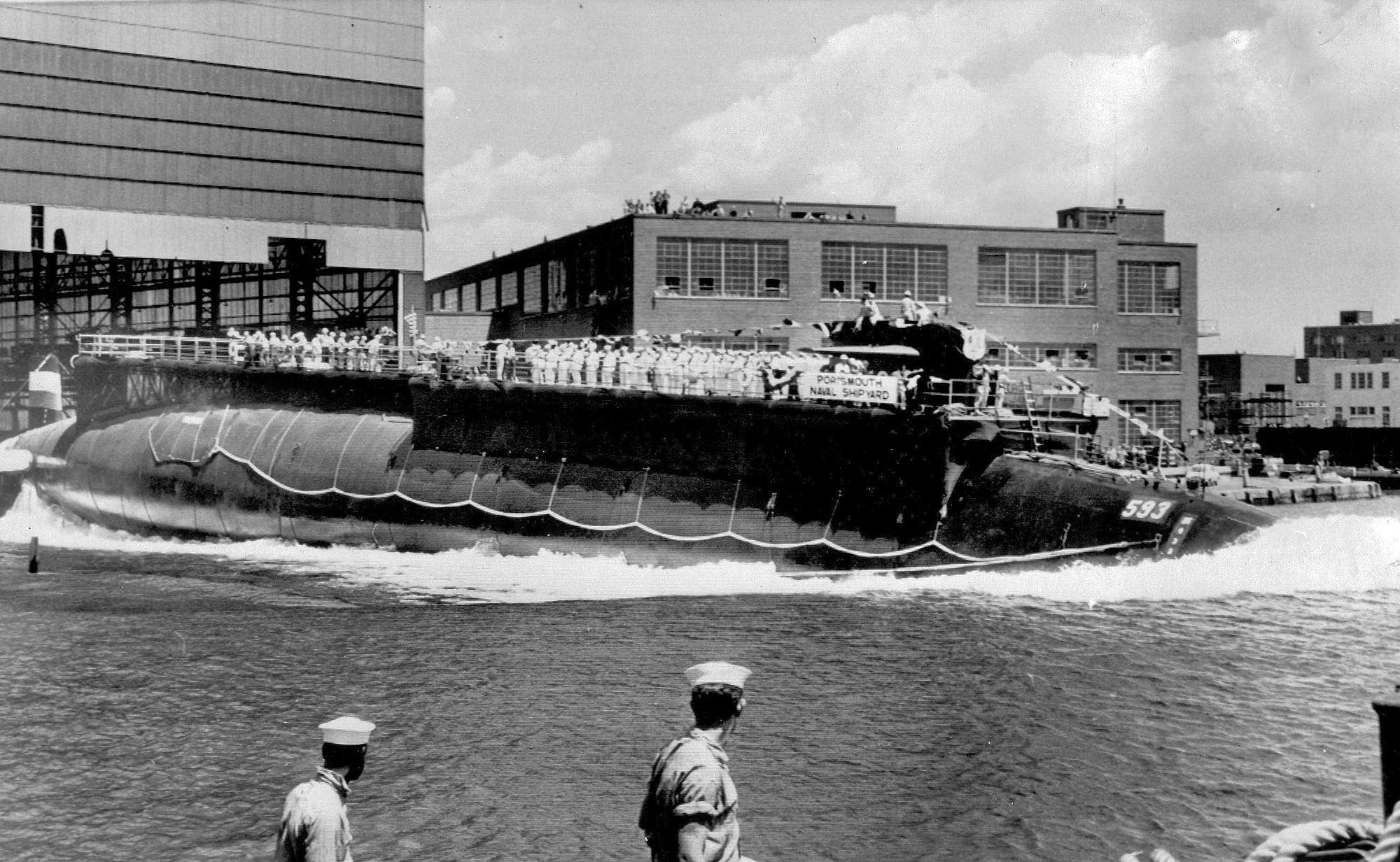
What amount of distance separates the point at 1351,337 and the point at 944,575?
120m

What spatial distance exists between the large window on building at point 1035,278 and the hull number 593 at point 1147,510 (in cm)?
2810

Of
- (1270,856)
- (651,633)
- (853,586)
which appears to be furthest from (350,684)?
(1270,856)

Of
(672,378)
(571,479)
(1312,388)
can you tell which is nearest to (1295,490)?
(672,378)

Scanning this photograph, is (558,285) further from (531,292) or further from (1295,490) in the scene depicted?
(1295,490)

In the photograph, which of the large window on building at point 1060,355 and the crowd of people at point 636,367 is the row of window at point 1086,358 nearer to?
the large window on building at point 1060,355

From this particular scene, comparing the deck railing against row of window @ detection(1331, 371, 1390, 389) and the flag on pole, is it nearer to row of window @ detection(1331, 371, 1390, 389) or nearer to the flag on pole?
the flag on pole

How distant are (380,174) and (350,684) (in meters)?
40.0

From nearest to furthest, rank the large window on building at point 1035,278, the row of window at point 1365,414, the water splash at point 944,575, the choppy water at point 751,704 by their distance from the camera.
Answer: the choppy water at point 751,704
the water splash at point 944,575
the large window on building at point 1035,278
the row of window at point 1365,414

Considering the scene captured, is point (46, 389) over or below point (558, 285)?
below

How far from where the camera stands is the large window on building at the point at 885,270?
170 feet

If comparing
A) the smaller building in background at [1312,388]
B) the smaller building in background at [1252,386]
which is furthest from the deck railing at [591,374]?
the smaller building in background at [1312,388]

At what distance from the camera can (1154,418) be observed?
55.8 metres

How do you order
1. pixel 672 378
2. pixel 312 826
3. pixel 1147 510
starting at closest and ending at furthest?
1. pixel 312 826
2. pixel 1147 510
3. pixel 672 378

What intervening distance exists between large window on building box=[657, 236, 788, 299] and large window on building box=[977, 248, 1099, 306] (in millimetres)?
9082
